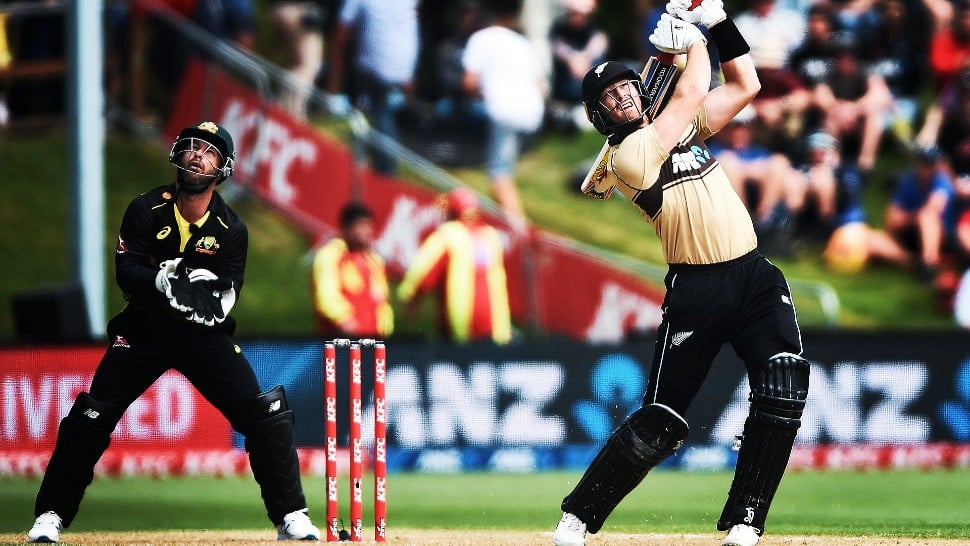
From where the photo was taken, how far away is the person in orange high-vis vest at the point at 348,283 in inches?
541

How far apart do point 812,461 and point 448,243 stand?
387 cm

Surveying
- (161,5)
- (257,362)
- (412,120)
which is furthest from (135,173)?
(257,362)

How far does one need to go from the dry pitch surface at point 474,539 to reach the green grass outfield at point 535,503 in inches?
18.1

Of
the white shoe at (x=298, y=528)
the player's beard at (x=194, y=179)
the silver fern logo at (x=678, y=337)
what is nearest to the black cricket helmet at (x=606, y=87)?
the silver fern logo at (x=678, y=337)

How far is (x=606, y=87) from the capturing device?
7723 mm

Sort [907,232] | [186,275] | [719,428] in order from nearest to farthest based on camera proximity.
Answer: [186,275]
[719,428]
[907,232]

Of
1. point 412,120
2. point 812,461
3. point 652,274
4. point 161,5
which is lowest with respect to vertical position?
point 812,461

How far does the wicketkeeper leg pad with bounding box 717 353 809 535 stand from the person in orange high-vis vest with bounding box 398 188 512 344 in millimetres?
6965

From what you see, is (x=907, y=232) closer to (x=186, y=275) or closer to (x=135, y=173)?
(x=135, y=173)

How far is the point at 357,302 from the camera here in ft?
45.3

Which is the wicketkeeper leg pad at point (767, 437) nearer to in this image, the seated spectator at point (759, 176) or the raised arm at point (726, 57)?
the raised arm at point (726, 57)

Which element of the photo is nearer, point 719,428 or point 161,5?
point 719,428

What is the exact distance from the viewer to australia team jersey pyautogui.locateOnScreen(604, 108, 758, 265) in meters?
7.65

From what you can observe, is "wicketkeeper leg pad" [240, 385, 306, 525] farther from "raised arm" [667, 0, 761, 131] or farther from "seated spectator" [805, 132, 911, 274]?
"seated spectator" [805, 132, 911, 274]
